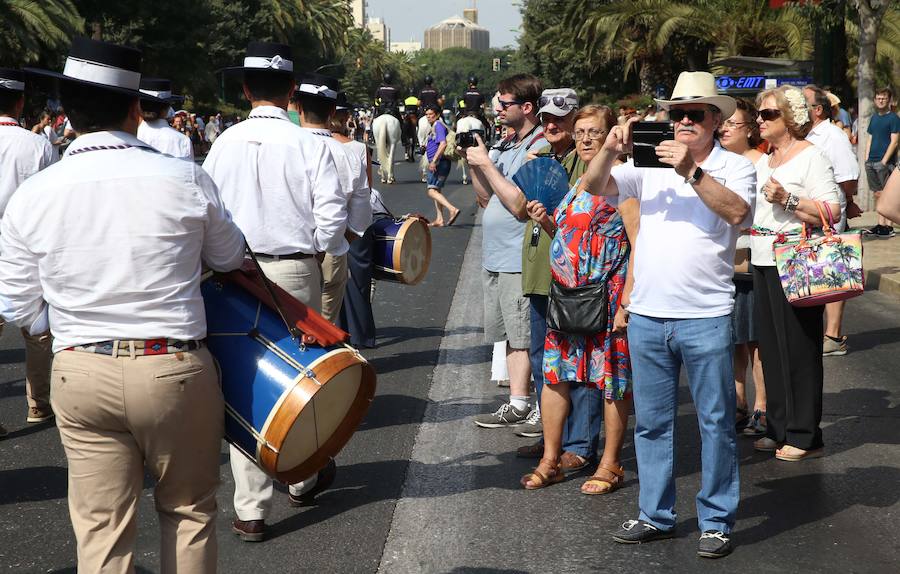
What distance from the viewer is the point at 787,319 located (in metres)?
6.52

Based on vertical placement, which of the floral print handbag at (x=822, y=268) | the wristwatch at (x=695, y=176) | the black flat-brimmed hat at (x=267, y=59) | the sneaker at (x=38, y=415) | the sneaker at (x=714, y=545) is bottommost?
the sneaker at (x=38, y=415)

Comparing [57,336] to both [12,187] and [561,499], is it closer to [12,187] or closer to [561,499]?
[561,499]

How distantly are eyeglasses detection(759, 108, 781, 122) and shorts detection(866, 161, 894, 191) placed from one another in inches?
442

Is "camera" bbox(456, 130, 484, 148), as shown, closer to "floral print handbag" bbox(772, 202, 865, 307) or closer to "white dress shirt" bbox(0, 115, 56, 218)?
"floral print handbag" bbox(772, 202, 865, 307)

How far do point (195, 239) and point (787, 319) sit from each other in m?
3.96

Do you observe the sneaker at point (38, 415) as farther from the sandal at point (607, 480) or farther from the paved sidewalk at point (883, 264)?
the paved sidewalk at point (883, 264)

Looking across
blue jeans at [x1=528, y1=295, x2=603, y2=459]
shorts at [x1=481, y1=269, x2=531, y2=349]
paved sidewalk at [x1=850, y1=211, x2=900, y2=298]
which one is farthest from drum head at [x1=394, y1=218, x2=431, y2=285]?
paved sidewalk at [x1=850, y1=211, x2=900, y2=298]

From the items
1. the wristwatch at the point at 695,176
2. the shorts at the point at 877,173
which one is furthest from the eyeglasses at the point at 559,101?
the shorts at the point at 877,173

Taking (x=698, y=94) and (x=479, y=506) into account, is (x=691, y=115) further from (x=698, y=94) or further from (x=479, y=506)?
(x=479, y=506)

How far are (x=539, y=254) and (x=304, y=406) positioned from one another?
2712 millimetres

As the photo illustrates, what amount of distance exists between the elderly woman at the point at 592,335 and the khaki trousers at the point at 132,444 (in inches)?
100

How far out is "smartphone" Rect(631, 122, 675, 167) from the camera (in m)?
4.80

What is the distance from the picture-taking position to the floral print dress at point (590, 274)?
18.8 feet

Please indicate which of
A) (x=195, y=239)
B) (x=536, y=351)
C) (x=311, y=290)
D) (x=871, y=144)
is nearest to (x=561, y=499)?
(x=536, y=351)
